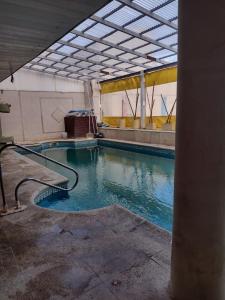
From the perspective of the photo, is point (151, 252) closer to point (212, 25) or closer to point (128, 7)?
point (212, 25)

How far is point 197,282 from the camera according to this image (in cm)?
116

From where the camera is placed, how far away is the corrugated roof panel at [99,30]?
6.03 meters

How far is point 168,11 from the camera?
507 centimetres

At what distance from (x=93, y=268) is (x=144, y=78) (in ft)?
27.4

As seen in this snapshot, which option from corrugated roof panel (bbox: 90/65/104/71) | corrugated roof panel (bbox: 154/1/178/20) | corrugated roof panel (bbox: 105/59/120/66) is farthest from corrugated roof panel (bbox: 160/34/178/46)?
corrugated roof panel (bbox: 90/65/104/71)

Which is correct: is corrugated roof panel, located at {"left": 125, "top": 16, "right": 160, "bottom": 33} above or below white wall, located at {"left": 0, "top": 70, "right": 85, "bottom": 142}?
above

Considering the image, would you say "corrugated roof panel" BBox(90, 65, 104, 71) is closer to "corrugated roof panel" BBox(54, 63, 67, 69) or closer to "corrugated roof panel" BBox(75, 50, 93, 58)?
"corrugated roof panel" BBox(54, 63, 67, 69)

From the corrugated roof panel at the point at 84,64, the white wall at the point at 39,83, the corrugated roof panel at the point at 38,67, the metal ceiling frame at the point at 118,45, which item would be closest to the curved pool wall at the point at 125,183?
the metal ceiling frame at the point at 118,45

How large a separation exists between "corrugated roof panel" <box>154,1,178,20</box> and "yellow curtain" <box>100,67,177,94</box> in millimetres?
2553

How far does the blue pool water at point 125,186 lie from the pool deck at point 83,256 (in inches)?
46.3

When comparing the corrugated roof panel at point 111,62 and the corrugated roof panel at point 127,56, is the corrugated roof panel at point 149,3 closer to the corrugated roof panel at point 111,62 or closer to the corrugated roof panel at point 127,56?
the corrugated roof panel at point 127,56

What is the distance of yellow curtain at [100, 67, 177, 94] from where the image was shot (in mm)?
7900

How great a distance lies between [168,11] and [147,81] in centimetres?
379

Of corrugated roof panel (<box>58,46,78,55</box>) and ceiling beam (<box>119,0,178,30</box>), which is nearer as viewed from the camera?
ceiling beam (<box>119,0,178,30</box>)
